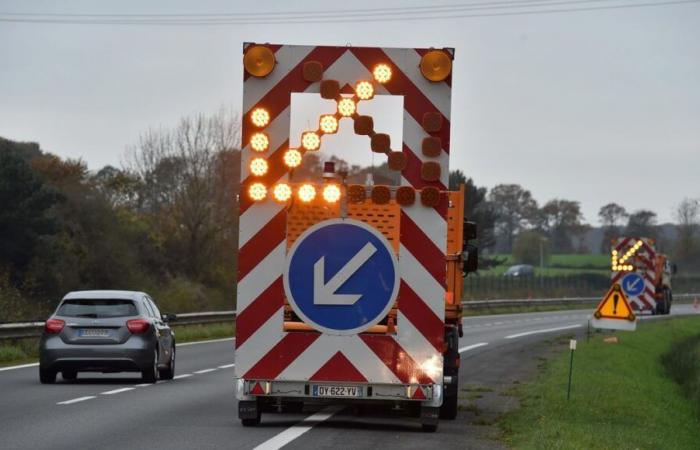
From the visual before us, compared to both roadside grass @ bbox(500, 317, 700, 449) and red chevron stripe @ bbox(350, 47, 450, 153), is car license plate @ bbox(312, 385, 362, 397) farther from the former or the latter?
red chevron stripe @ bbox(350, 47, 450, 153)

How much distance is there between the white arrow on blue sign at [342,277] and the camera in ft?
43.6

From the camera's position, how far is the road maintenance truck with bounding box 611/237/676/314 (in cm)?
3497

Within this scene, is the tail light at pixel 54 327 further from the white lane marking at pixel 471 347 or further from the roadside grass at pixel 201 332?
the roadside grass at pixel 201 332

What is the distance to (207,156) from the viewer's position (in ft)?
221

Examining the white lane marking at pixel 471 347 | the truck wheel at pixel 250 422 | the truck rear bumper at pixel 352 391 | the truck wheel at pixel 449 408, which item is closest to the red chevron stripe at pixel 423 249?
the truck rear bumper at pixel 352 391

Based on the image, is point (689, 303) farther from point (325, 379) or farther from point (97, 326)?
point (325, 379)

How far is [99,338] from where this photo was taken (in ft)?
70.7

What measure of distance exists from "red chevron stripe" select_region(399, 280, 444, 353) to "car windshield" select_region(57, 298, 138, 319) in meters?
9.34

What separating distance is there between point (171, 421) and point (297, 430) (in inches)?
71.4

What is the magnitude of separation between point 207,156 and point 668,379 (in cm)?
3791

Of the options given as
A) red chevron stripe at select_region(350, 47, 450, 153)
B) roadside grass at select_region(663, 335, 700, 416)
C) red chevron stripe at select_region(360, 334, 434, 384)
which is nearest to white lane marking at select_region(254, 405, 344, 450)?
red chevron stripe at select_region(360, 334, 434, 384)

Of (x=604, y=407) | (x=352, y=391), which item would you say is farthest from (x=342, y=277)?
(x=604, y=407)

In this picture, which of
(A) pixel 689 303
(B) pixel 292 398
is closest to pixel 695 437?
(B) pixel 292 398

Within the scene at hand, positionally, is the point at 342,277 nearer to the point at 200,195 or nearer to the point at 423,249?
the point at 423,249
